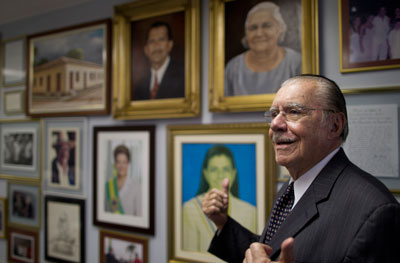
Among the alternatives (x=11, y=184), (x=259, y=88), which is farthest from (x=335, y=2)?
(x=11, y=184)

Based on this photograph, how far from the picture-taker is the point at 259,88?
190cm

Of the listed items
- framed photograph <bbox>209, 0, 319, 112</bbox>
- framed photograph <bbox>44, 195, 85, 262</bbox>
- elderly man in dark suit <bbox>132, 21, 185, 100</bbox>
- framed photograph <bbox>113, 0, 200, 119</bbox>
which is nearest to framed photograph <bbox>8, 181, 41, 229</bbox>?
framed photograph <bbox>44, 195, 85, 262</bbox>

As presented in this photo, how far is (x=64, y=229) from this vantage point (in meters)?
2.66

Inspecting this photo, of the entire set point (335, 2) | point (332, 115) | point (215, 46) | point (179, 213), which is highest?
point (335, 2)

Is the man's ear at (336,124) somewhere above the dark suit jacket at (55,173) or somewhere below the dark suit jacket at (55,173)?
above

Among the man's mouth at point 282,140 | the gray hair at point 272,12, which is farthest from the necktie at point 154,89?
the man's mouth at point 282,140

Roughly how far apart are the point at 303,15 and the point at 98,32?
4.93ft

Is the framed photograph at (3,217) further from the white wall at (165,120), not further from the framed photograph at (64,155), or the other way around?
the framed photograph at (64,155)

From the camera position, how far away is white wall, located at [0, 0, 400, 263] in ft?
5.40

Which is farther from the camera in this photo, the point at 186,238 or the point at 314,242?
the point at 186,238

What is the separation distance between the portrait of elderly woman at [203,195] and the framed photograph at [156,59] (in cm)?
31

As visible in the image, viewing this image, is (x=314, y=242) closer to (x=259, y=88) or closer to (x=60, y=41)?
(x=259, y=88)

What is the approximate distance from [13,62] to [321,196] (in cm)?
301

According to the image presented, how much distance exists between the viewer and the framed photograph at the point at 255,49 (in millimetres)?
1758
